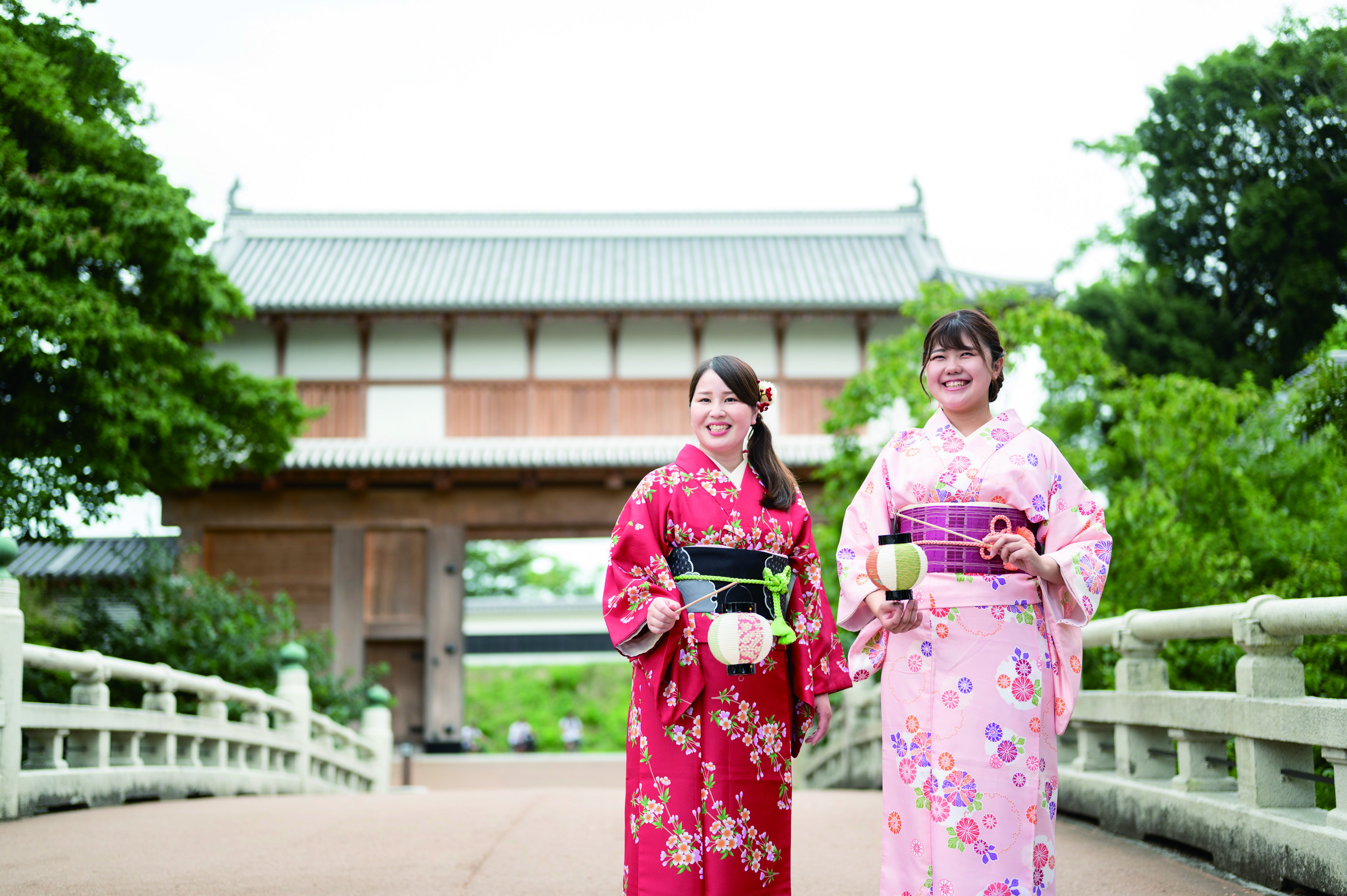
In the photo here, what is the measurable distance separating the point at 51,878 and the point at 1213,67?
1034 centimetres

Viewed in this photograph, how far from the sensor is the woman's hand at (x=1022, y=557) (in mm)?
3012

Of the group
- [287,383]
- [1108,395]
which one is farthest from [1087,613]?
[287,383]

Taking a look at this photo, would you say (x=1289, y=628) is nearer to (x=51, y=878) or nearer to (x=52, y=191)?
(x=51, y=878)

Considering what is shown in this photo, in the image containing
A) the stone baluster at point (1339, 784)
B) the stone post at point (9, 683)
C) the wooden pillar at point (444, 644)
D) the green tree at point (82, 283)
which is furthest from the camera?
the wooden pillar at point (444, 644)

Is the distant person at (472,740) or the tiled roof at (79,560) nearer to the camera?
the tiled roof at (79,560)

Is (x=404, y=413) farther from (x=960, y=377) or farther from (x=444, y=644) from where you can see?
(x=960, y=377)

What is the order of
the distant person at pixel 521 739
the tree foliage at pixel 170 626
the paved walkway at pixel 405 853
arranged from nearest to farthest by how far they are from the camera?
the paved walkway at pixel 405 853, the tree foliage at pixel 170 626, the distant person at pixel 521 739

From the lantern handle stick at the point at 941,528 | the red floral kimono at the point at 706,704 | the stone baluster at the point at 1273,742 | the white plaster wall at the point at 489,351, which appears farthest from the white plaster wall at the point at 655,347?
the lantern handle stick at the point at 941,528

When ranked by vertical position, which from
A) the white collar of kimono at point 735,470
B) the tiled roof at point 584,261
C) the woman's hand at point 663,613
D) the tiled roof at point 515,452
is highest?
the tiled roof at point 584,261

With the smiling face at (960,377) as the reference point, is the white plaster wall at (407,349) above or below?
above

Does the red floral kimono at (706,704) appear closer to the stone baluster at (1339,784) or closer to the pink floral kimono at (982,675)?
the pink floral kimono at (982,675)

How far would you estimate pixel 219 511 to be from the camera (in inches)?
616

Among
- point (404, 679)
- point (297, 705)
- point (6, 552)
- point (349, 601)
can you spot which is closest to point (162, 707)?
point (6, 552)

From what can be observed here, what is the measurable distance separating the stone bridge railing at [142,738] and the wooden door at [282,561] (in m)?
4.11
